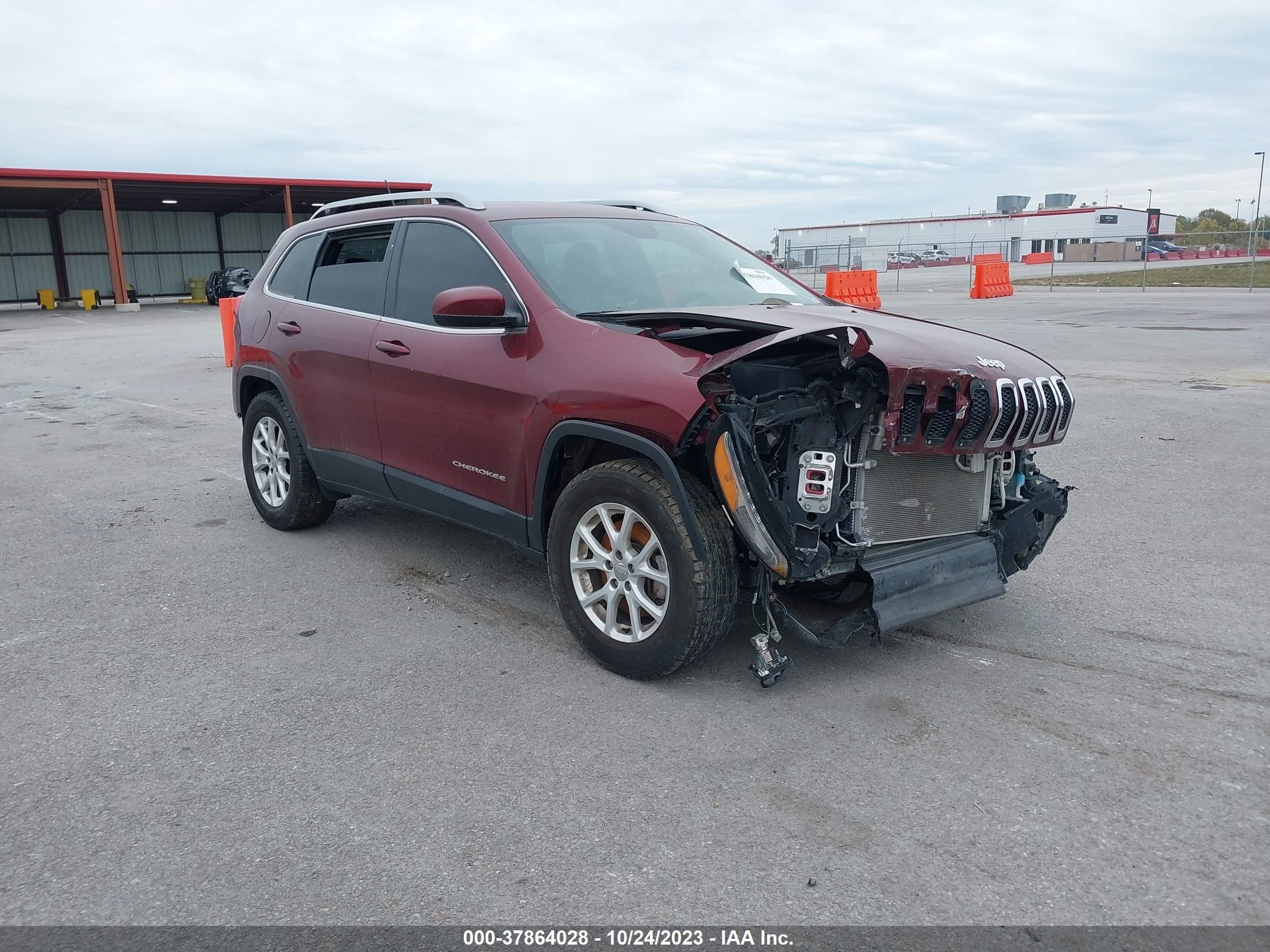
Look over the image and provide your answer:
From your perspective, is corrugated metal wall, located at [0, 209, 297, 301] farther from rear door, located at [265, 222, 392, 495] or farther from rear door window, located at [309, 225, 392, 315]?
rear door window, located at [309, 225, 392, 315]

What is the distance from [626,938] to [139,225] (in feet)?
161

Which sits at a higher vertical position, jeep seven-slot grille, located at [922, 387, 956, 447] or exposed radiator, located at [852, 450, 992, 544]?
jeep seven-slot grille, located at [922, 387, 956, 447]

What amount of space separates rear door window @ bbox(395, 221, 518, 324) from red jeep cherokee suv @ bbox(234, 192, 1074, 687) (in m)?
0.01

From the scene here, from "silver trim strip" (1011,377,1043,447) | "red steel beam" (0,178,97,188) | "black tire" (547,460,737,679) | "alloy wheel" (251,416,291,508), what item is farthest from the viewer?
"red steel beam" (0,178,97,188)

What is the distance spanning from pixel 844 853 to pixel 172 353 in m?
19.1

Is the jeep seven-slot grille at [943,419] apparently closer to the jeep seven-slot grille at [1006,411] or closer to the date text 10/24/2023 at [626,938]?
the jeep seven-slot grille at [1006,411]

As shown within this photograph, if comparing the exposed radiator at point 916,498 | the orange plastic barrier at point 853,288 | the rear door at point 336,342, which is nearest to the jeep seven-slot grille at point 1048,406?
the exposed radiator at point 916,498

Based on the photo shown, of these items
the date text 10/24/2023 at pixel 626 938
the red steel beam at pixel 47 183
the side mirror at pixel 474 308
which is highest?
the red steel beam at pixel 47 183

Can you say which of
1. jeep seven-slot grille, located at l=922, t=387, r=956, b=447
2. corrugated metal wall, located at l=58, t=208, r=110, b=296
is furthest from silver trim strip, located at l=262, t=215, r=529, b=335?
corrugated metal wall, located at l=58, t=208, r=110, b=296

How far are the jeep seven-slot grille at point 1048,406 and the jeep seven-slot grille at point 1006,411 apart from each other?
0.19 metres

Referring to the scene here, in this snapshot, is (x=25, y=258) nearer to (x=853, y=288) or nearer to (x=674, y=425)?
(x=853, y=288)

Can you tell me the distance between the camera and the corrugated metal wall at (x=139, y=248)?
137 ft

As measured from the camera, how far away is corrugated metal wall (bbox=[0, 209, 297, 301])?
41.8 metres

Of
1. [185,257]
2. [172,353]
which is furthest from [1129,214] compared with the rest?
[172,353]
